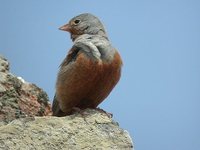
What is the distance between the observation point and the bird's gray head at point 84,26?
7234 mm

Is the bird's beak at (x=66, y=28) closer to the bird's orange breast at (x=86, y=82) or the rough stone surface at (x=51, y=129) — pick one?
the bird's orange breast at (x=86, y=82)

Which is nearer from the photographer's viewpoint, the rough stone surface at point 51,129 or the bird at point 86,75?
the rough stone surface at point 51,129

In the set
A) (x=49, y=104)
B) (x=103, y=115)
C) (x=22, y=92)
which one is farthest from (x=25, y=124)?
(x=49, y=104)

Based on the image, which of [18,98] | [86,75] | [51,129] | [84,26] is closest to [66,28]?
[84,26]

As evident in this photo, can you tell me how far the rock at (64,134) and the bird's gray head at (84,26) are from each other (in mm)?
1968

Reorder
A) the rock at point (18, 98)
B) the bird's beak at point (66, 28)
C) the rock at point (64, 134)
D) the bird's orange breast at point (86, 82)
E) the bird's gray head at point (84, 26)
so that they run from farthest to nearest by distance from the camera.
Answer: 1. the bird's beak at point (66, 28)
2. the bird's gray head at point (84, 26)
3. the bird's orange breast at point (86, 82)
4. the rock at point (18, 98)
5. the rock at point (64, 134)

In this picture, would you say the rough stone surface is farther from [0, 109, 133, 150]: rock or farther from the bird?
the bird

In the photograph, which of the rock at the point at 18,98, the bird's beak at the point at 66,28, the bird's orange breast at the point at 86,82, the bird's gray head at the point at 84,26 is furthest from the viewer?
the bird's beak at the point at 66,28

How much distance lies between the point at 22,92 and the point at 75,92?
29.7 inches

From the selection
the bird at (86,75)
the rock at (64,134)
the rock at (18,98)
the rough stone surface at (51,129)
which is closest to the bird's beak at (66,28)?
the bird at (86,75)

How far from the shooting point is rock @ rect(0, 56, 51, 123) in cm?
605

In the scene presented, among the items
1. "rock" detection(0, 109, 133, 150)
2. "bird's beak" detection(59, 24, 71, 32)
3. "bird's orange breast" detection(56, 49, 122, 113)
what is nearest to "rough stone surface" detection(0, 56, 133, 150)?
"rock" detection(0, 109, 133, 150)

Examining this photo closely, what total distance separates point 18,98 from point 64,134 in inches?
59.5

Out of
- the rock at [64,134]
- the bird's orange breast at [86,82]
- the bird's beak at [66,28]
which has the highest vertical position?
the bird's beak at [66,28]
